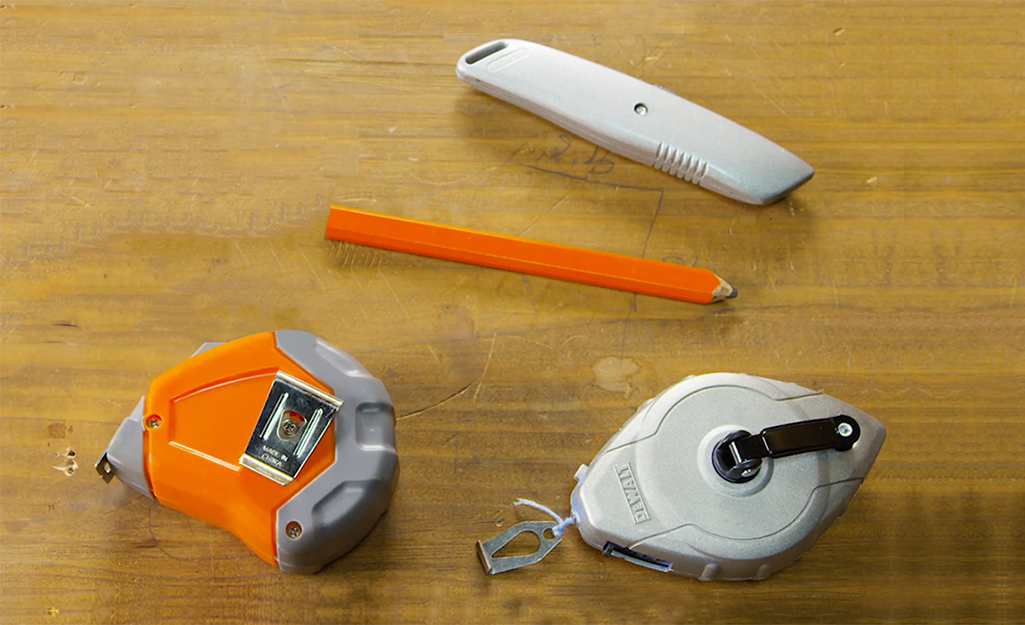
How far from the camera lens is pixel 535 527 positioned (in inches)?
24.1

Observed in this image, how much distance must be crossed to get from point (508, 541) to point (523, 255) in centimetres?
21

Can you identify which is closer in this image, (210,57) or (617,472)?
(617,472)

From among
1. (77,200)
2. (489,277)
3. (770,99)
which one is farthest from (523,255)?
(77,200)

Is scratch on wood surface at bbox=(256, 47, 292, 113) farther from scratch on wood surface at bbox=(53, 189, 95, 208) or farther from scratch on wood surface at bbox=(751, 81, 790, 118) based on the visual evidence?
scratch on wood surface at bbox=(751, 81, 790, 118)

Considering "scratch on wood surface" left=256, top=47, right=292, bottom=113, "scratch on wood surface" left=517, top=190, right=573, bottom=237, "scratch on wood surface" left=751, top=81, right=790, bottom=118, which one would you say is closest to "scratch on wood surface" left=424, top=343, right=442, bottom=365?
"scratch on wood surface" left=517, top=190, right=573, bottom=237

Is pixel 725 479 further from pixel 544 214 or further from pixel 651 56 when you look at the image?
pixel 651 56

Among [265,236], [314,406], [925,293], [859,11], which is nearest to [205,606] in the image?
[314,406]

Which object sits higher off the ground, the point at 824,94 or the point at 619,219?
the point at 824,94

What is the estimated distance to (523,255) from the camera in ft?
2.16

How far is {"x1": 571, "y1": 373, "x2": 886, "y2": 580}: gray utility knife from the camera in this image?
0.57 meters

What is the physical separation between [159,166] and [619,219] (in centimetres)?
37

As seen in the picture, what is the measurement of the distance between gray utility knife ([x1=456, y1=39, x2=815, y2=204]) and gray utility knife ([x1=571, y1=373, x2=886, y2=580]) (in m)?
0.18

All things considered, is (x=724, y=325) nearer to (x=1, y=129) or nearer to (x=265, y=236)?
(x=265, y=236)

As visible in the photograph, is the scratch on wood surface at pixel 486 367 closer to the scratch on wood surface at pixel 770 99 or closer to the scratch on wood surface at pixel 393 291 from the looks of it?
the scratch on wood surface at pixel 393 291
